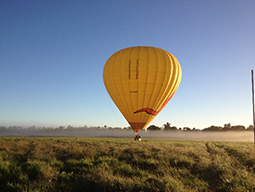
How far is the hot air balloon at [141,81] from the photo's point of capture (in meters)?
21.5

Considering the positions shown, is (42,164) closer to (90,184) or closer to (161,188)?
(90,184)

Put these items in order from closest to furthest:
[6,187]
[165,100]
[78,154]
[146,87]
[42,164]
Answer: [6,187]
[42,164]
[78,154]
[146,87]
[165,100]

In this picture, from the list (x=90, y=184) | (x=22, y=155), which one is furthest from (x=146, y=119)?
(x=90, y=184)

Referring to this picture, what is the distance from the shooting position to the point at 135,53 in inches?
871

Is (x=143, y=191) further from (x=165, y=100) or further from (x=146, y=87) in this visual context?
(x=165, y=100)

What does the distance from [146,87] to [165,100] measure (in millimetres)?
3299

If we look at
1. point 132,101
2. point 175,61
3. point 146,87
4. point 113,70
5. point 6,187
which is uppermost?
point 175,61

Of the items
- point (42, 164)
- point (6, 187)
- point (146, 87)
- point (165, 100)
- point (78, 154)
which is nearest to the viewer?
point (6, 187)

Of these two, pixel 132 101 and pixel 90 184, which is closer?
pixel 90 184

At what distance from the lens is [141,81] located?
2145cm

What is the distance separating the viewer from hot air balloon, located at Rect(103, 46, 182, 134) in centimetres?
2155

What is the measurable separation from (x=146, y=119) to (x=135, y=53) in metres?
8.00

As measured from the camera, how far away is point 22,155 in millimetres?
14289

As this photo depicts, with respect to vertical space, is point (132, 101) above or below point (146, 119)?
above
